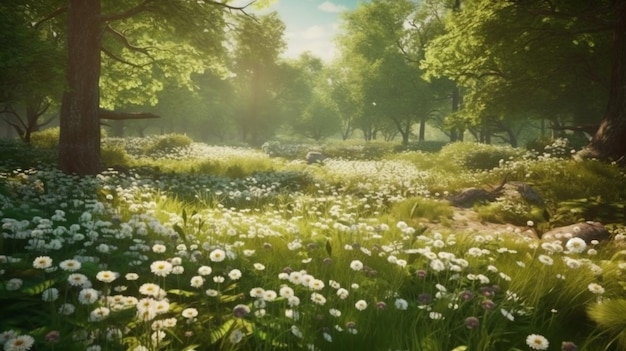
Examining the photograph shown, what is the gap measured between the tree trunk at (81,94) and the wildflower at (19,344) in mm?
9579

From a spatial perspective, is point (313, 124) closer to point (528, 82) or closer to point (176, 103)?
point (176, 103)

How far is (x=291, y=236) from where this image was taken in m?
5.15

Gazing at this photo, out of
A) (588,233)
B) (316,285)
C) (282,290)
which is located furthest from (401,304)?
(588,233)

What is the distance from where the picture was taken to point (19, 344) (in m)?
1.82

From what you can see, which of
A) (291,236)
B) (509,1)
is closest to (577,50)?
(509,1)

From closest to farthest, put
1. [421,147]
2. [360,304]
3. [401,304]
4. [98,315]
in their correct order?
[98,315] → [360,304] → [401,304] → [421,147]

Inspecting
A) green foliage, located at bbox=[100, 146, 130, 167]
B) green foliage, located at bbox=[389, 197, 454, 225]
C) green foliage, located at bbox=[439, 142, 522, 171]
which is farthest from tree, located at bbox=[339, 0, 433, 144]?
green foliage, located at bbox=[389, 197, 454, 225]

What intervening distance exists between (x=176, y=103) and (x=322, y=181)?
32.2 m

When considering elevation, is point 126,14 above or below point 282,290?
above

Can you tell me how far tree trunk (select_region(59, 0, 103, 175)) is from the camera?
9750 mm

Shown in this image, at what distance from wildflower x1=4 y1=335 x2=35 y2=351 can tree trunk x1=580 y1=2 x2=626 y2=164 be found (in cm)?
1381

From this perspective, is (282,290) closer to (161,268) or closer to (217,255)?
(217,255)

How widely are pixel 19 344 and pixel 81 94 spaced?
10079 mm

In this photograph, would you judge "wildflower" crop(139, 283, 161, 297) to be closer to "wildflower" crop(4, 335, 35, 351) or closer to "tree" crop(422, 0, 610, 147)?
"wildflower" crop(4, 335, 35, 351)
